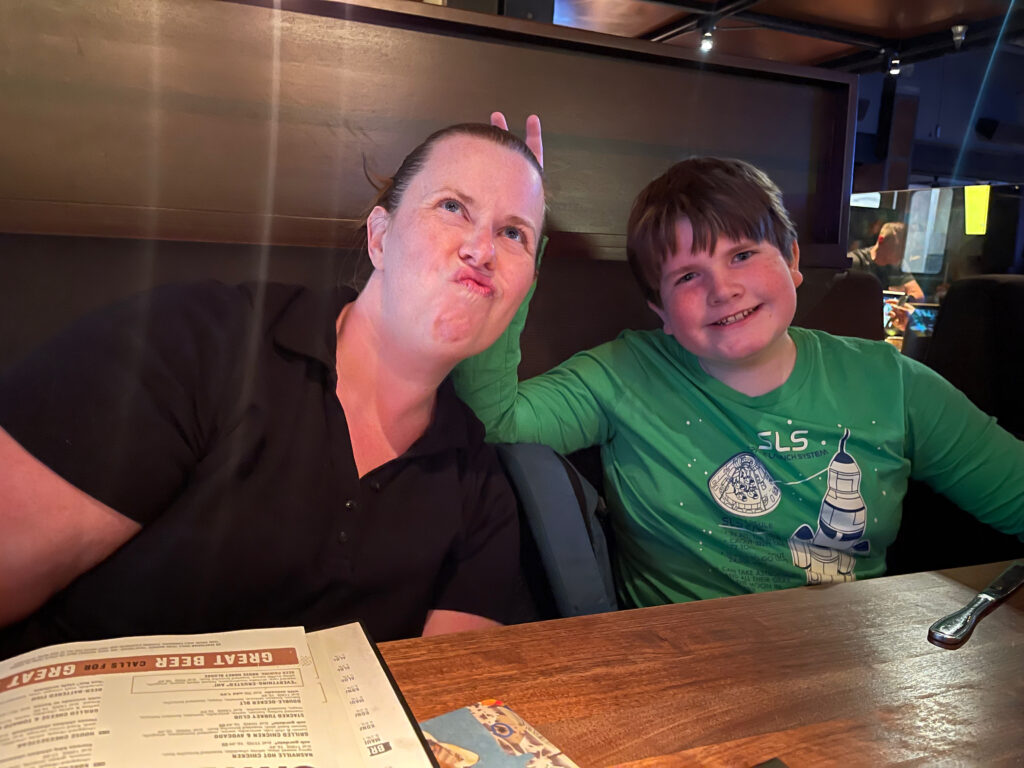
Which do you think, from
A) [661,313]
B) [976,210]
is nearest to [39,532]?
[661,313]

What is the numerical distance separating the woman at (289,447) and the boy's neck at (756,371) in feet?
1.16

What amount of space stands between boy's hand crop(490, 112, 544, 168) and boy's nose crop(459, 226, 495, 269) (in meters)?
0.15

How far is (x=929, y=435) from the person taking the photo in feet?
4.17

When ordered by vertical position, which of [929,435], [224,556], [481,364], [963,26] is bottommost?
[224,556]

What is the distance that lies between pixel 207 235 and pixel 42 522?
1.13 feet

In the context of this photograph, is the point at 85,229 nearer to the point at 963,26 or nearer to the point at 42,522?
the point at 42,522

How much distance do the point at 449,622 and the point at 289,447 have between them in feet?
0.93

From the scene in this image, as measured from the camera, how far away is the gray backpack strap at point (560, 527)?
103cm

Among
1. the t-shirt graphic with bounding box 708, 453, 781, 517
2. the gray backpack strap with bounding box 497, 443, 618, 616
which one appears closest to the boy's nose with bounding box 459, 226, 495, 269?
the gray backpack strap with bounding box 497, 443, 618, 616

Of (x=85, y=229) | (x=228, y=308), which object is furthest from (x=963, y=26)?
(x=85, y=229)

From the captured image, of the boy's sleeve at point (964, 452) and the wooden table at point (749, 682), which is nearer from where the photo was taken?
the wooden table at point (749, 682)

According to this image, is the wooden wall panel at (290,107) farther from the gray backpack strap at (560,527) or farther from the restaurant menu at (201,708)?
the restaurant menu at (201,708)

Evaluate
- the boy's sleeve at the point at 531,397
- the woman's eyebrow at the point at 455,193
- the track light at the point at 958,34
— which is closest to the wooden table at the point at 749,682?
the boy's sleeve at the point at 531,397

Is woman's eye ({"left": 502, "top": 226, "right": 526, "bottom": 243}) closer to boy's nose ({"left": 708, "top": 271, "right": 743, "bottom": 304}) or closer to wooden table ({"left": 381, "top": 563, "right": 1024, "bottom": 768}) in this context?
boy's nose ({"left": 708, "top": 271, "right": 743, "bottom": 304})
